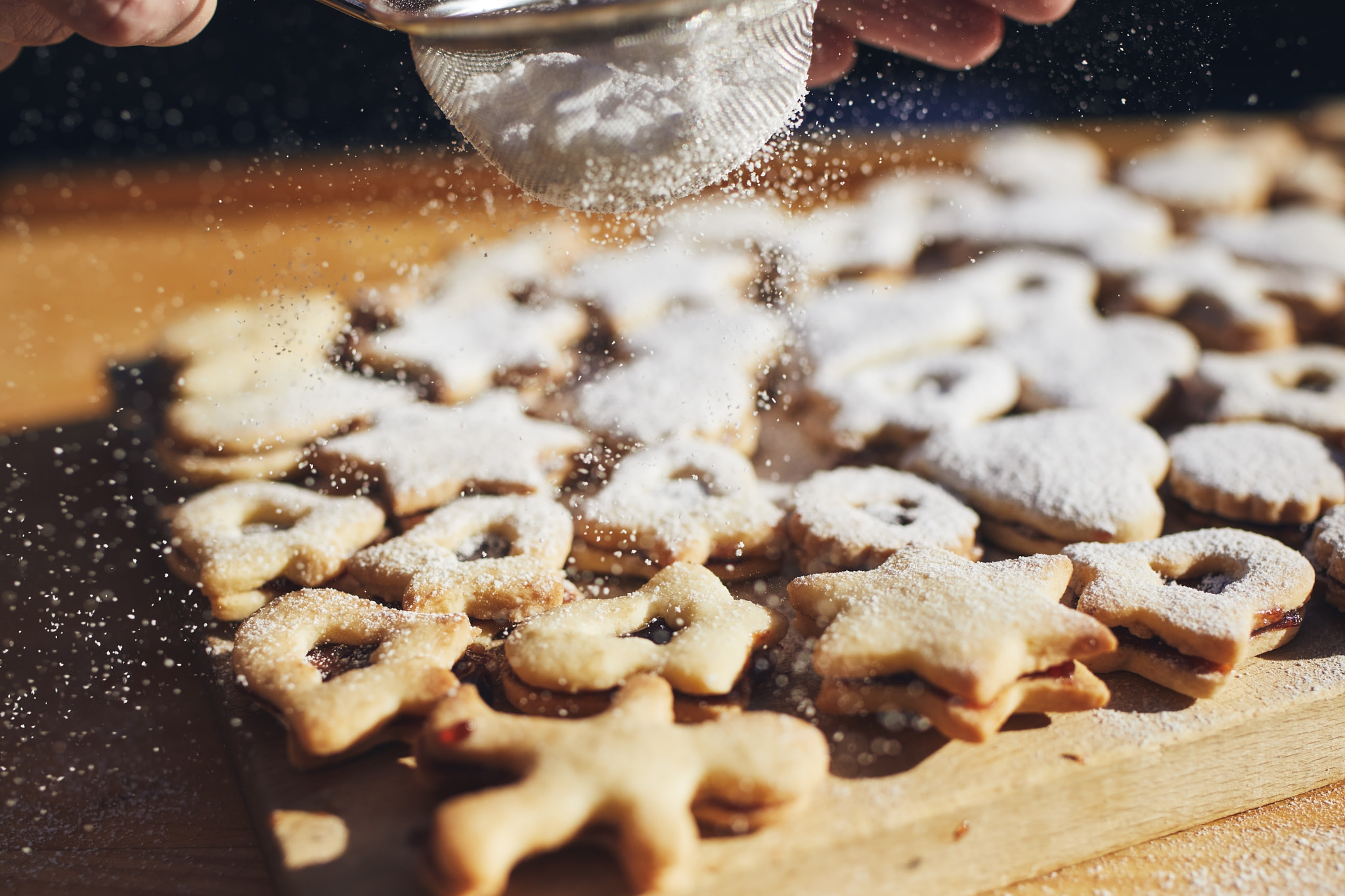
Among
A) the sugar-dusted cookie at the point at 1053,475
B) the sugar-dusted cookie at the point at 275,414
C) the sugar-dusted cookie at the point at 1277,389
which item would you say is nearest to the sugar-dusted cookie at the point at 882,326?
the sugar-dusted cookie at the point at 1053,475

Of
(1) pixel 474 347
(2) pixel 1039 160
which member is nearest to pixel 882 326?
(1) pixel 474 347

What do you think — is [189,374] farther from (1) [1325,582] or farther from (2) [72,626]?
(1) [1325,582]

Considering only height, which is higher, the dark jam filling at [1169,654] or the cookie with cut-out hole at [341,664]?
the dark jam filling at [1169,654]

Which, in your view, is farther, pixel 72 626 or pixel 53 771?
pixel 72 626

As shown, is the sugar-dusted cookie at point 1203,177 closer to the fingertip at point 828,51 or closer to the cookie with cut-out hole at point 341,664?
the fingertip at point 828,51

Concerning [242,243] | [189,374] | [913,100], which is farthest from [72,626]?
[913,100]

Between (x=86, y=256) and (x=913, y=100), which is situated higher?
(x=913, y=100)

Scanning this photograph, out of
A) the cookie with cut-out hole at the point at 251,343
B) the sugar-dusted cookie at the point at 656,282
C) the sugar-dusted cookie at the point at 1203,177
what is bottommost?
the cookie with cut-out hole at the point at 251,343
